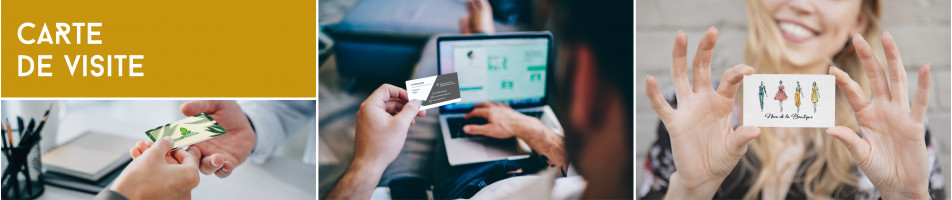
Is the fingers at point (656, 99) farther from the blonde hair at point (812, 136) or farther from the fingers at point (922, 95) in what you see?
the fingers at point (922, 95)

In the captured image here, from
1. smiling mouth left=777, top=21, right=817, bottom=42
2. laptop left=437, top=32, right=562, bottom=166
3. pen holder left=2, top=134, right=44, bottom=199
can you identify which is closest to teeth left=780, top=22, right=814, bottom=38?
smiling mouth left=777, top=21, right=817, bottom=42

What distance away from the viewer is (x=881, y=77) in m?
1.02

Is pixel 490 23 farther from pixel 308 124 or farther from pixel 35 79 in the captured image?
pixel 35 79

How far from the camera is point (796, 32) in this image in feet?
3.84

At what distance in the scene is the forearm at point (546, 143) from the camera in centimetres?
116

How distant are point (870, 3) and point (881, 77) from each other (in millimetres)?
221

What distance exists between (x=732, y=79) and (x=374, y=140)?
674mm

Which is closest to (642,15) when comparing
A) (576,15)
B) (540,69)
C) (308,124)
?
(576,15)

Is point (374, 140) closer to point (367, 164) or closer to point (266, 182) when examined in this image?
point (367, 164)

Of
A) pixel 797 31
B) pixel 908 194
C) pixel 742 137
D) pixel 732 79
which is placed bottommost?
pixel 908 194

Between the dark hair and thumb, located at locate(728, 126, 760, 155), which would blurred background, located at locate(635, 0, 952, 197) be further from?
thumb, located at locate(728, 126, 760, 155)

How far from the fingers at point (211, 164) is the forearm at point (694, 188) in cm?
88

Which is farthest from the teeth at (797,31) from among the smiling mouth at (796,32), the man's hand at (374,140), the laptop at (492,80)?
the man's hand at (374,140)

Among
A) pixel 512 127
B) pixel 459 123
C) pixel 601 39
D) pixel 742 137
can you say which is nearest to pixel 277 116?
pixel 459 123
